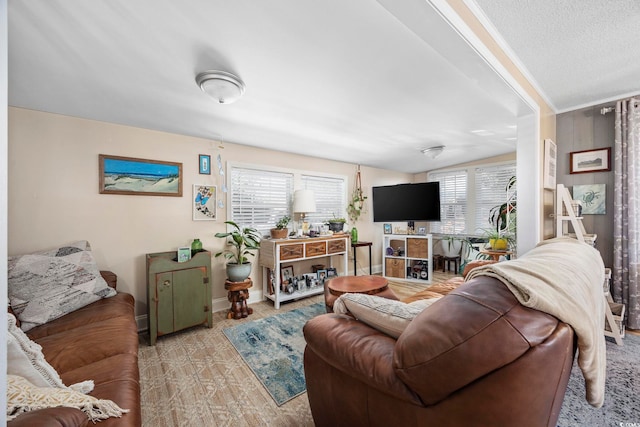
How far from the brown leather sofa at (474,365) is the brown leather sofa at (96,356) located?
90 cm

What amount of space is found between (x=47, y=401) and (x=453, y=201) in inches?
231

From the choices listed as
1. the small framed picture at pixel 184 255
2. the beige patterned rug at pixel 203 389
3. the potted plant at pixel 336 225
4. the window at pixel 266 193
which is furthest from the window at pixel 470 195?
the small framed picture at pixel 184 255

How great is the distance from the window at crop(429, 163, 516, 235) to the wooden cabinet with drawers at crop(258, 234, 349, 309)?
295 centimetres

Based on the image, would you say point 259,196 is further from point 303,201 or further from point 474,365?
point 474,365

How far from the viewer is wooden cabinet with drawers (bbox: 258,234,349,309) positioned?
10.5ft

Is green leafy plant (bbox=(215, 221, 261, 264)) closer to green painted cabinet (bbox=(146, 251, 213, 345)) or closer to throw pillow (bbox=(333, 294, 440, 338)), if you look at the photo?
green painted cabinet (bbox=(146, 251, 213, 345))

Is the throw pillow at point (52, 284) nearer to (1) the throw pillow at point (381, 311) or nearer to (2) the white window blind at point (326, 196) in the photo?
(1) the throw pillow at point (381, 311)

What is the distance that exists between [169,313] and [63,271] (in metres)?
0.87

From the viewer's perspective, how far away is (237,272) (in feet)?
9.36

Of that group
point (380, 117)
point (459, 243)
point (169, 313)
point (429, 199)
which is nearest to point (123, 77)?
point (169, 313)

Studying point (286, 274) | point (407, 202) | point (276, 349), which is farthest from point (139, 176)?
point (407, 202)

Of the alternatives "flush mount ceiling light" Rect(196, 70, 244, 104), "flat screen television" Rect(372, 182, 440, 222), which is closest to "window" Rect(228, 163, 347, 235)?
"flat screen television" Rect(372, 182, 440, 222)

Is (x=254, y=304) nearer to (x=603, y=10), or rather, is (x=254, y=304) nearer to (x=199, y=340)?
(x=199, y=340)

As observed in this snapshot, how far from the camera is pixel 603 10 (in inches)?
54.9
